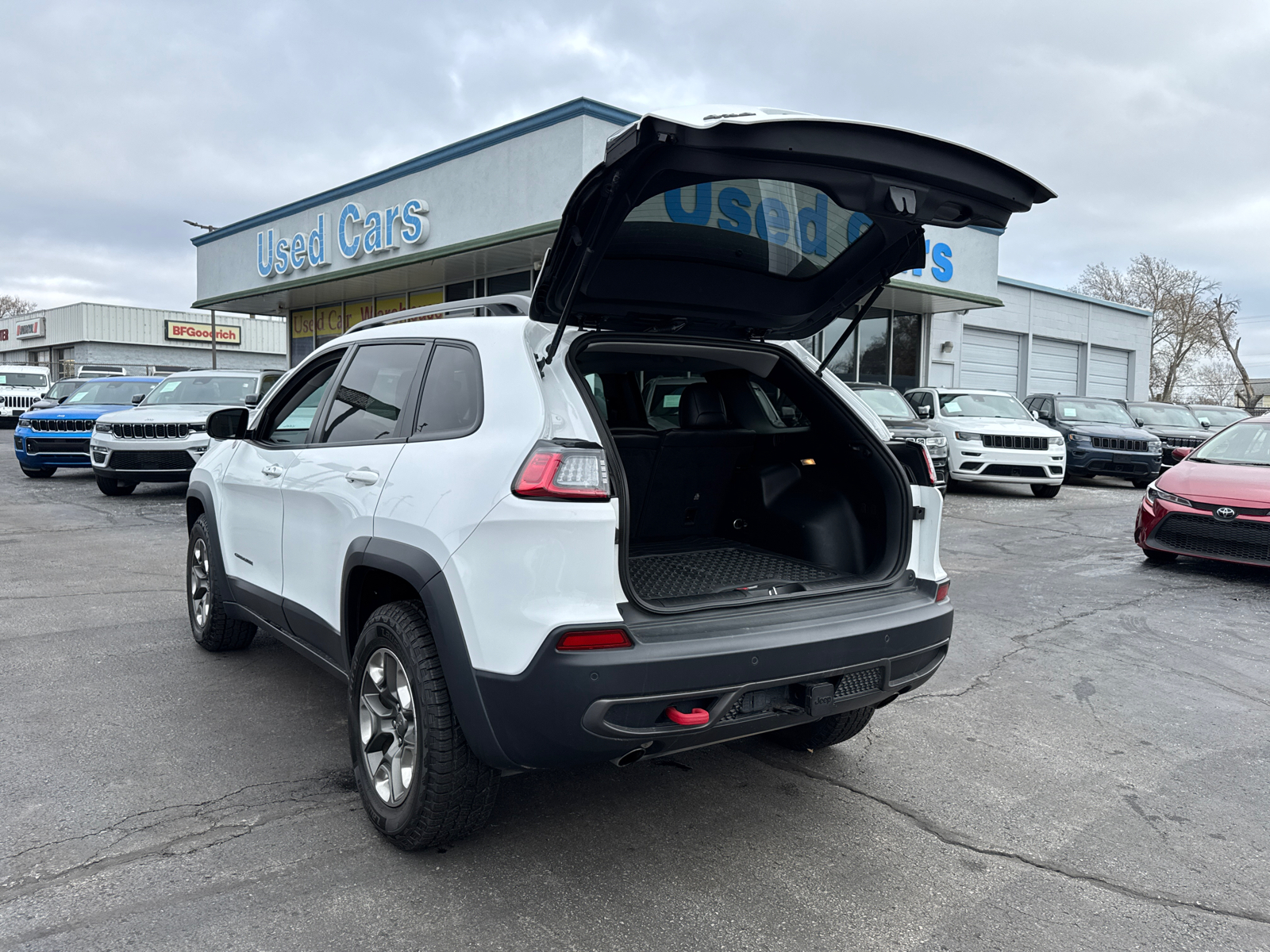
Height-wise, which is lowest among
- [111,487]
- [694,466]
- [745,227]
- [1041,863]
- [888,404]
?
[1041,863]

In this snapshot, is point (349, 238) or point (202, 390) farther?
point (349, 238)

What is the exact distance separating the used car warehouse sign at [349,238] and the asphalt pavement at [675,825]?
40.1 feet

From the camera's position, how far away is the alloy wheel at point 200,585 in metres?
5.06

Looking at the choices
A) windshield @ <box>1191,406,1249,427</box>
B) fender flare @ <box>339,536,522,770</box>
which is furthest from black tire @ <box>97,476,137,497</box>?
windshield @ <box>1191,406,1249,427</box>

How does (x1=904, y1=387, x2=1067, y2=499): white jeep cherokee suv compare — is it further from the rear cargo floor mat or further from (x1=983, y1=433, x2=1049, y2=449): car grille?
the rear cargo floor mat

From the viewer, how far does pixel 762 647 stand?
2.69m

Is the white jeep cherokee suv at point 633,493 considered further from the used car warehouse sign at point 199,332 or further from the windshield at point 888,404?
the used car warehouse sign at point 199,332

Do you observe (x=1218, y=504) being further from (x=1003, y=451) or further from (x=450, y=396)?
(x=450, y=396)

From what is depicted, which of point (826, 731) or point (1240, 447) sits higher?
point (1240, 447)

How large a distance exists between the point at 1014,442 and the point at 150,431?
1197cm

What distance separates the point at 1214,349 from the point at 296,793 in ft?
190

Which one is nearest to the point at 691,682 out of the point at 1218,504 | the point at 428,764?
the point at 428,764

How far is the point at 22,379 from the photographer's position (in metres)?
31.9

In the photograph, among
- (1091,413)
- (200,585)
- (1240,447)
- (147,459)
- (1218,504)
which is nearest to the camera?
(200,585)
